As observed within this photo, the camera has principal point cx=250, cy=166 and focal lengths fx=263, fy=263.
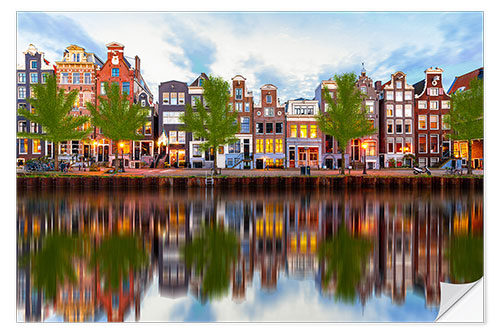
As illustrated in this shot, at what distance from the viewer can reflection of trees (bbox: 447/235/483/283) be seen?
5.31 m

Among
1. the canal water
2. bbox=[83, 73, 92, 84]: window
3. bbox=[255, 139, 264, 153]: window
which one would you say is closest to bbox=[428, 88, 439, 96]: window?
bbox=[255, 139, 264, 153]: window

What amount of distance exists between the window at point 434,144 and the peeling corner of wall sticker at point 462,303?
3560 centimetres

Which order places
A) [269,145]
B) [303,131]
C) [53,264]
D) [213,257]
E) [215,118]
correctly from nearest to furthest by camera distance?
[53,264]
[213,257]
[215,118]
[269,145]
[303,131]

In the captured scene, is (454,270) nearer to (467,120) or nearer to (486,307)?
(486,307)

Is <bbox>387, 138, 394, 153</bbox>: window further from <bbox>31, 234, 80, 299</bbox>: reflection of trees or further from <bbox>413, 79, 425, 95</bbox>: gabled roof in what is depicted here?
<bbox>31, 234, 80, 299</bbox>: reflection of trees

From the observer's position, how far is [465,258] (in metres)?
6.06

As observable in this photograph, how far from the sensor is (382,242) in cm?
711

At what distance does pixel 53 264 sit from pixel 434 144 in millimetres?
41155

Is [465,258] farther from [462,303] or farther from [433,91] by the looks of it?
[433,91]

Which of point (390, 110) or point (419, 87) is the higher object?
point (419, 87)

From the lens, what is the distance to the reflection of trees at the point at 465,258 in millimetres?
5309

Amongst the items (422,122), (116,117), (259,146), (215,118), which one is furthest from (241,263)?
(422,122)

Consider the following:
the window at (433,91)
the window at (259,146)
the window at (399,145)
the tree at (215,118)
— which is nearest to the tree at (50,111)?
the tree at (215,118)
